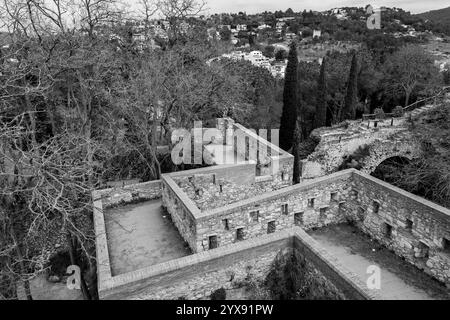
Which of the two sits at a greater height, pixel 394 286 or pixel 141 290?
pixel 141 290

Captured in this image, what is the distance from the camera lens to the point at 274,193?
32.2ft

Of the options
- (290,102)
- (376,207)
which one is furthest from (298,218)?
(290,102)

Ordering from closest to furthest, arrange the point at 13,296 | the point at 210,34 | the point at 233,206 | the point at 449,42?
the point at 13,296, the point at 233,206, the point at 210,34, the point at 449,42

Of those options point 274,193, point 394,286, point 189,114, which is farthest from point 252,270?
point 189,114

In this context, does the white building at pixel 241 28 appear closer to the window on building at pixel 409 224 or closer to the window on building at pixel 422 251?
the window on building at pixel 409 224

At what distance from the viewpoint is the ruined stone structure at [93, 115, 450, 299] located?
684 cm

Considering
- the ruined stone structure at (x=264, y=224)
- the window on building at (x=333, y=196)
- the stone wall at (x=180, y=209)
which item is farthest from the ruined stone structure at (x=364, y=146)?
the stone wall at (x=180, y=209)

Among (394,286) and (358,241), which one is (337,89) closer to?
(358,241)

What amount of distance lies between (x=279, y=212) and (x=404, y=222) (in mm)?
3387

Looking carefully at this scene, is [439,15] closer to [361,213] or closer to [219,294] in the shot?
[361,213]

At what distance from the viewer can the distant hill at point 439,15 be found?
182 feet

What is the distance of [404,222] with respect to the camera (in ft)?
30.9

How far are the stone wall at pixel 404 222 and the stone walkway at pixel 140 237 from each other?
5.56 metres
